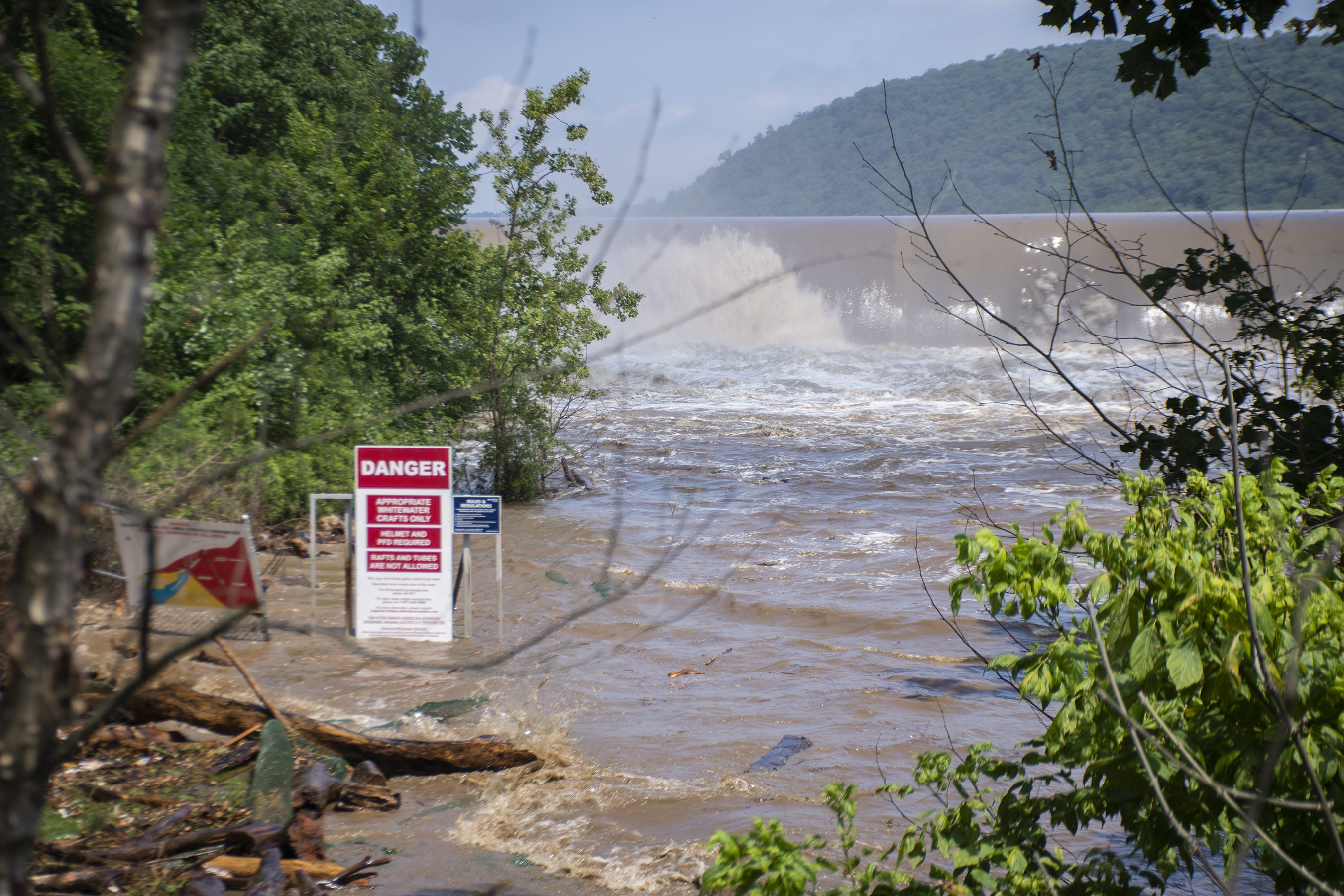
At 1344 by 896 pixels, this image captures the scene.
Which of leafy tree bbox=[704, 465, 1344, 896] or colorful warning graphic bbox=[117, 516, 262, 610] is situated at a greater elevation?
leafy tree bbox=[704, 465, 1344, 896]

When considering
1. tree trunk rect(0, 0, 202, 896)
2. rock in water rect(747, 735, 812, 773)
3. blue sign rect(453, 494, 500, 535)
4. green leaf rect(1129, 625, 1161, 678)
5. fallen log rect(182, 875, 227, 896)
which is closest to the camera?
tree trunk rect(0, 0, 202, 896)

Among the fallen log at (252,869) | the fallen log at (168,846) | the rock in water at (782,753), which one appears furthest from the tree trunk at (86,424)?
the rock in water at (782,753)

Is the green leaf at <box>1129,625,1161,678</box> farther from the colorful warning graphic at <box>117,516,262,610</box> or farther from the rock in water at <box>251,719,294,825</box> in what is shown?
the colorful warning graphic at <box>117,516,262,610</box>

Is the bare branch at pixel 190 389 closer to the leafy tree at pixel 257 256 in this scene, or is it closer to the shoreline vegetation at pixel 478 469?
the shoreline vegetation at pixel 478 469

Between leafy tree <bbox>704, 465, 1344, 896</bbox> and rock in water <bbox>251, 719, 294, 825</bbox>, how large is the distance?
292 centimetres

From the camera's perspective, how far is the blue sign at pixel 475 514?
816 centimetres

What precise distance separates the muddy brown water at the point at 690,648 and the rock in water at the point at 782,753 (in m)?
0.07

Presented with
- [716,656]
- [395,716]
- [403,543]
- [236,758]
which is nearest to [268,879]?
[236,758]

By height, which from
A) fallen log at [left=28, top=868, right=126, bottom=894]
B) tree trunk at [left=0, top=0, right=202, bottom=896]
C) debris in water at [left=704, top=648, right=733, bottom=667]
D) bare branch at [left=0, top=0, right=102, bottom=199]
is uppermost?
bare branch at [left=0, top=0, right=102, bottom=199]

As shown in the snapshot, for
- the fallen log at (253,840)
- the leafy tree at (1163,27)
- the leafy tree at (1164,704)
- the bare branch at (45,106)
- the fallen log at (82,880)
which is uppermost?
the leafy tree at (1163,27)

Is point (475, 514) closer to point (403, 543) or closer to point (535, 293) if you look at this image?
point (403, 543)

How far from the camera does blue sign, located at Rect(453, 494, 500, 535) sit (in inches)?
A: 321

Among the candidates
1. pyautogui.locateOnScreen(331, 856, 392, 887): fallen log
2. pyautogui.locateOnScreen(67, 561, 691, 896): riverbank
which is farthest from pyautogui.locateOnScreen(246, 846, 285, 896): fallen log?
pyautogui.locateOnScreen(67, 561, 691, 896): riverbank

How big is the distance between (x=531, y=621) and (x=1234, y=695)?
321 inches
